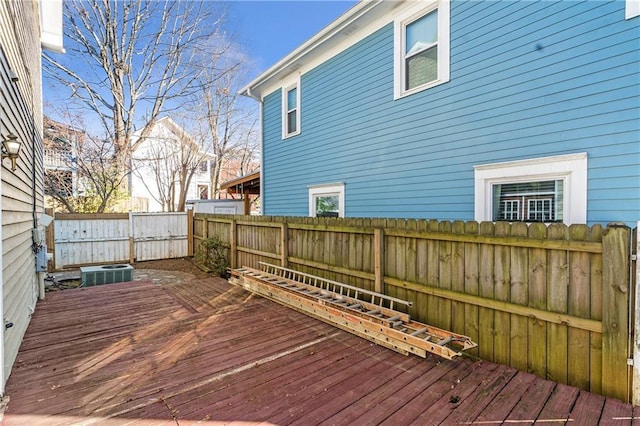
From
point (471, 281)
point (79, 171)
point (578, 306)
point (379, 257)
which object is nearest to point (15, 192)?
point (379, 257)

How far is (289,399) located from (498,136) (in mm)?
4235

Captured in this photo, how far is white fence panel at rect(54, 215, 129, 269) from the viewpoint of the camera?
28.9 feet

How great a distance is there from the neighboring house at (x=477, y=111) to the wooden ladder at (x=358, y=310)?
1.91 metres

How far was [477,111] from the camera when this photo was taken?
4.66 meters

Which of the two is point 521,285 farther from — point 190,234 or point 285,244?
point 190,234

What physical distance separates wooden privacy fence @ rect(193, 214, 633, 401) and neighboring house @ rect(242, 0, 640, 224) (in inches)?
55.3

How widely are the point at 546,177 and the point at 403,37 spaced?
345 cm

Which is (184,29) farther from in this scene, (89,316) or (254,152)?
(89,316)

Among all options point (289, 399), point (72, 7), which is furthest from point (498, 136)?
Result: point (72, 7)

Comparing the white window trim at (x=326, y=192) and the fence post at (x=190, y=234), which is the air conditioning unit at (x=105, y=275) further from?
the white window trim at (x=326, y=192)

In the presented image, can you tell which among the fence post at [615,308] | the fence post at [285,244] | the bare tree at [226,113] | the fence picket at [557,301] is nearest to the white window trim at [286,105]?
the fence post at [285,244]

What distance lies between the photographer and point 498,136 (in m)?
4.44

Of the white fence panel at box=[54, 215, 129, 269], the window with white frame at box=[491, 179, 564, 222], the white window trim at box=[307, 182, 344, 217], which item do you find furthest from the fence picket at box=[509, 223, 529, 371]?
the white fence panel at box=[54, 215, 129, 269]

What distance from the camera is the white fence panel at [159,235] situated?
993 cm
